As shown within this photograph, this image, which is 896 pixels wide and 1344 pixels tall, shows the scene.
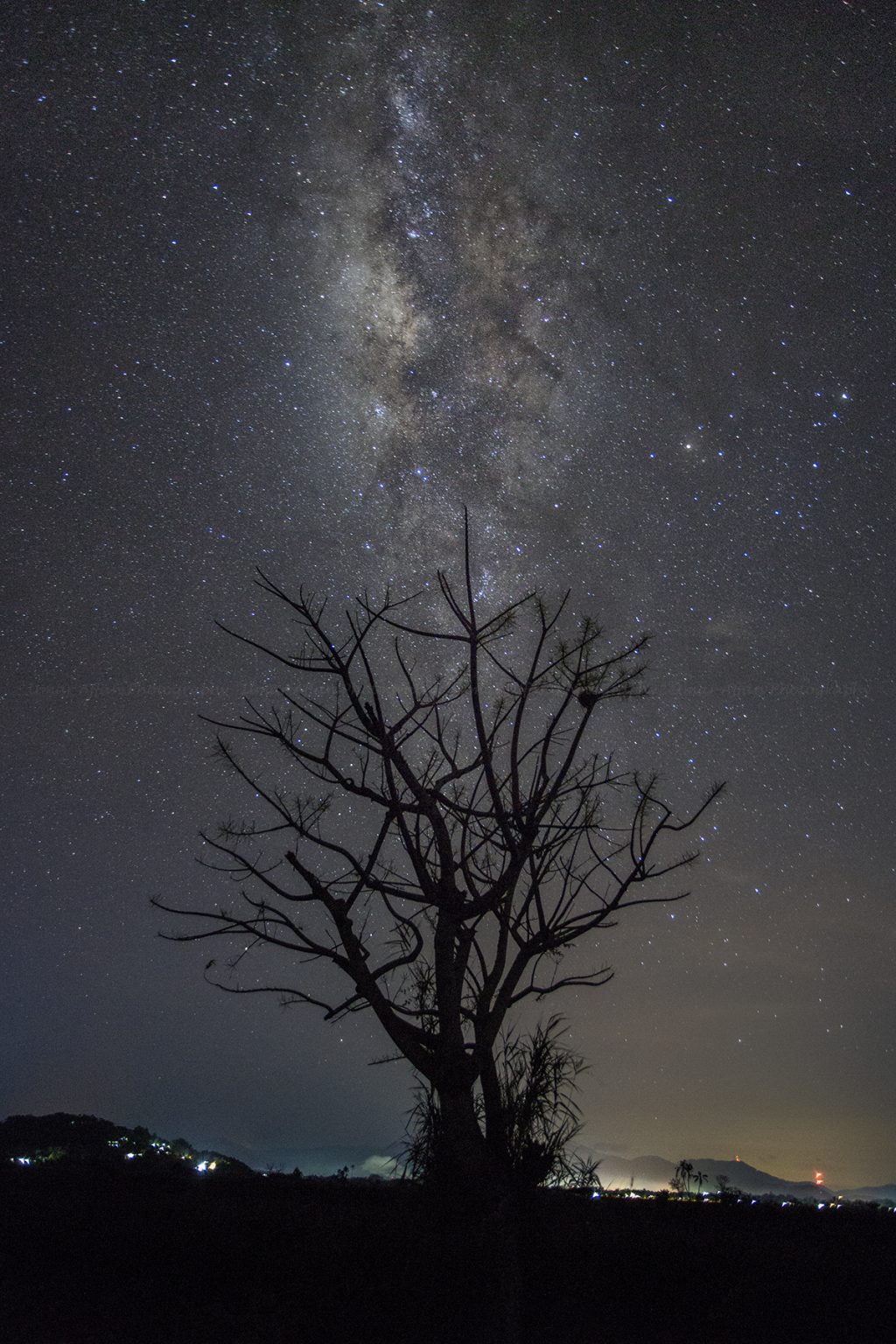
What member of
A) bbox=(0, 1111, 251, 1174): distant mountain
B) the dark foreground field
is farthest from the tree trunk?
bbox=(0, 1111, 251, 1174): distant mountain

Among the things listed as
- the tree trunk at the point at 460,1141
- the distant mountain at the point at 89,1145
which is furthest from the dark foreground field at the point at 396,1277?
the distant mountain at the point at 89,1145

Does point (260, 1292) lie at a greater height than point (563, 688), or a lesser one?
lesser

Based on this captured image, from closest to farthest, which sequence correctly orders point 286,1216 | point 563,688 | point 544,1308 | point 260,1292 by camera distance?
1. point 260,1292
2. point 544,1308
3. point 286,1216
4. point 563,688

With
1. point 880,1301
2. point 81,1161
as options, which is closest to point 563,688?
point 880,1301

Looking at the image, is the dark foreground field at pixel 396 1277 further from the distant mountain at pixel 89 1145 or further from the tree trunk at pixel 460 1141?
the distant mountain at pixel 89 1145

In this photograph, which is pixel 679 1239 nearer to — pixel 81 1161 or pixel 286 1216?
pixel 286 1216

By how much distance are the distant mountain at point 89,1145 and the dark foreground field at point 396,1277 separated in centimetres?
408

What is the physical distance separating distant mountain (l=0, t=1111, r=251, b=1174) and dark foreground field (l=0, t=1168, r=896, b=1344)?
4.08 m

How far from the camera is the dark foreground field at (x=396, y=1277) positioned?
4.66 metres

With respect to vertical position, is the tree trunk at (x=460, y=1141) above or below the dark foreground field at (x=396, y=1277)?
above

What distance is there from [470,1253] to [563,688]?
15.5 ft

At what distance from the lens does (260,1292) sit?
4.80m

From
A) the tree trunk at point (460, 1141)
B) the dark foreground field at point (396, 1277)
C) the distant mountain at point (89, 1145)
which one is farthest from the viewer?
the distant mountain at point (89, 1145)

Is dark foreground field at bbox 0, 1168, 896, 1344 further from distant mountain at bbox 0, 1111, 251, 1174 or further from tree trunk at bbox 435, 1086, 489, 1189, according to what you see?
distant mountain at bbox 0, 1111, 251, 1174
